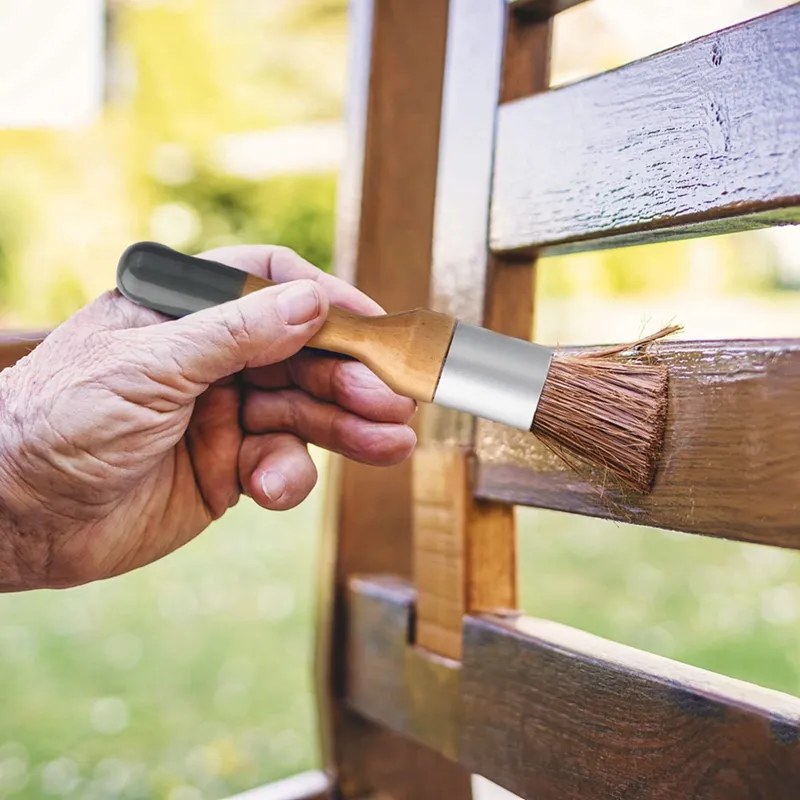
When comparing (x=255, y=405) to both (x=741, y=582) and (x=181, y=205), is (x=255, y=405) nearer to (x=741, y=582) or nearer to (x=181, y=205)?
(x=741, y=582)

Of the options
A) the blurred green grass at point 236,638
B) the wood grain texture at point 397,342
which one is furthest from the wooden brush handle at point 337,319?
the blurred green grass at point 236,638

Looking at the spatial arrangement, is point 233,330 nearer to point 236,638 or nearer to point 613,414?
point 613,414

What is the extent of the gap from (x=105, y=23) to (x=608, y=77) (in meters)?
3.34

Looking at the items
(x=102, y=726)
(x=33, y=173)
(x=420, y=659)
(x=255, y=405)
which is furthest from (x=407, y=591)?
(x=33, y=173)

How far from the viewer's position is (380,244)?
1.27 metres

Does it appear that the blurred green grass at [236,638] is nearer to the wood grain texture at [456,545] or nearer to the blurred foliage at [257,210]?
the wood grain texture at [456,545]

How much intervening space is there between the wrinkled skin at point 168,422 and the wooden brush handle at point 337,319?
0.03m

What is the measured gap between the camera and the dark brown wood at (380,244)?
1.24 metres

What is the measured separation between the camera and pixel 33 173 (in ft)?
10.8

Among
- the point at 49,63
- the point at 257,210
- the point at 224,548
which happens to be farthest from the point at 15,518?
the point at 257,210

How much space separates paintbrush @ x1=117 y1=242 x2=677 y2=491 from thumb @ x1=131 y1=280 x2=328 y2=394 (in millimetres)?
76

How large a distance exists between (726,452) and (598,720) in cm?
27

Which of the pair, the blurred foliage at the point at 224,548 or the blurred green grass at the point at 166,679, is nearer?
the blurred green grass at the point at 166,679

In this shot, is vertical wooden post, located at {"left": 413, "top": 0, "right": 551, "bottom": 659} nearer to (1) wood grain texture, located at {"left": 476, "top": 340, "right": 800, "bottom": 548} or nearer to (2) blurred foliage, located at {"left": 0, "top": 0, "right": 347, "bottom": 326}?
(1) wood grain texture, located at {"left": 476, "top": 340, "right": 800, "bottom": 548}
